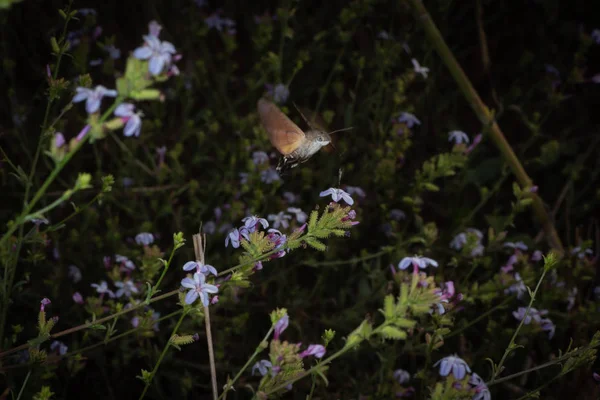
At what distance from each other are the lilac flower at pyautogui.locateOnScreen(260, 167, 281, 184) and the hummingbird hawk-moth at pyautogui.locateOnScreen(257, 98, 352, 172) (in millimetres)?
603

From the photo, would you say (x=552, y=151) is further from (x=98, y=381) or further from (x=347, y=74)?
(x=98, y=381)

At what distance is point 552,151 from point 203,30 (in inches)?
59.3

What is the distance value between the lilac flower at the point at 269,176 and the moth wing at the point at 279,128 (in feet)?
2.18

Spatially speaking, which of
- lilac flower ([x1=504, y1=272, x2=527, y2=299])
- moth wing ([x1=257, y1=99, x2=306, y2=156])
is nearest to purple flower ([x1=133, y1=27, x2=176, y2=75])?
moth wing ([x1=257, y1=99, x2=306, y2=156])

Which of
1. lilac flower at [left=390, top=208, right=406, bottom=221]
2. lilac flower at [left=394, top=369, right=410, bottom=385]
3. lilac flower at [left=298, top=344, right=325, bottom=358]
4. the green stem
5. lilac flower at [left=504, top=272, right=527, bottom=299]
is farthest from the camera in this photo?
lilac flower at [left=390, top=208, right=406, bottom=221]

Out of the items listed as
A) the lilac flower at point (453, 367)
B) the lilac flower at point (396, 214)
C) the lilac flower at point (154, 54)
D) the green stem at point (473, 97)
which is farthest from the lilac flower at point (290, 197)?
the lilac flower at point (154, 54)

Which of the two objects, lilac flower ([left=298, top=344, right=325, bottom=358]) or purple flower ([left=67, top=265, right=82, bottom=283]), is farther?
purple flower ([left=67, top=265, right=82, bottom=283])

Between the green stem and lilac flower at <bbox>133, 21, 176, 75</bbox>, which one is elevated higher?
lilac flower at <bbox>133, 21, 176, 75</bbox>

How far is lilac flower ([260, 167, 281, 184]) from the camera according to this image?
6.77ft

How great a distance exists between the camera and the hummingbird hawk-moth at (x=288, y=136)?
4.17ft

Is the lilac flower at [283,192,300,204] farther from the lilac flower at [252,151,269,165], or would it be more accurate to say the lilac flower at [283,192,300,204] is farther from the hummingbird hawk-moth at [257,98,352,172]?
the hummingbird hawk-moth at [257,98,352,172]

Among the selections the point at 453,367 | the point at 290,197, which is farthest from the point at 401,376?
the point at 290,197

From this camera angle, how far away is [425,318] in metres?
1.58

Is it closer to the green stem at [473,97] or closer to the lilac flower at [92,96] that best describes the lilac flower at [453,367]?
the green stem at [473,97]
